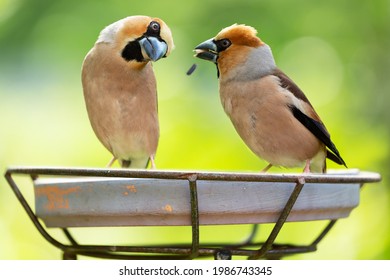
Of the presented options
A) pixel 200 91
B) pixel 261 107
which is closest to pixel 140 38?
pixel 261 107

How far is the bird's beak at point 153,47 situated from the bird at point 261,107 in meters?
0.15

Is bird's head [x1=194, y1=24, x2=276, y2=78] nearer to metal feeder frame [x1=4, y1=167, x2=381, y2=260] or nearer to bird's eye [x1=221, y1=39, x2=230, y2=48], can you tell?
bird's eye [x1=221, y1=39, x2=230, y2=48]

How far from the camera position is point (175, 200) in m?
1.18

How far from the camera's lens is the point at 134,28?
1500 mm

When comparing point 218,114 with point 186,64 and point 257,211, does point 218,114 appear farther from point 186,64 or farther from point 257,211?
point 257,211

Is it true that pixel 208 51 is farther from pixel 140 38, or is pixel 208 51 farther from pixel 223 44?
pixel 140 38

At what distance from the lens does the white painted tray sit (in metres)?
1.18

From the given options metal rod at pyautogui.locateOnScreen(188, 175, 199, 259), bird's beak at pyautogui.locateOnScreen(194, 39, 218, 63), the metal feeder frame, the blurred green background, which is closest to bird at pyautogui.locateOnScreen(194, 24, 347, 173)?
bird's beak at pyautogui.locateOnScreen(194, 39, 218, 63)

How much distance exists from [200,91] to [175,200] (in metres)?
1.36

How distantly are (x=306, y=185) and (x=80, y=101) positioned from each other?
5.55ft

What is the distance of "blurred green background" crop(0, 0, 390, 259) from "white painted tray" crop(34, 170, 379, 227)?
3.97 feet
